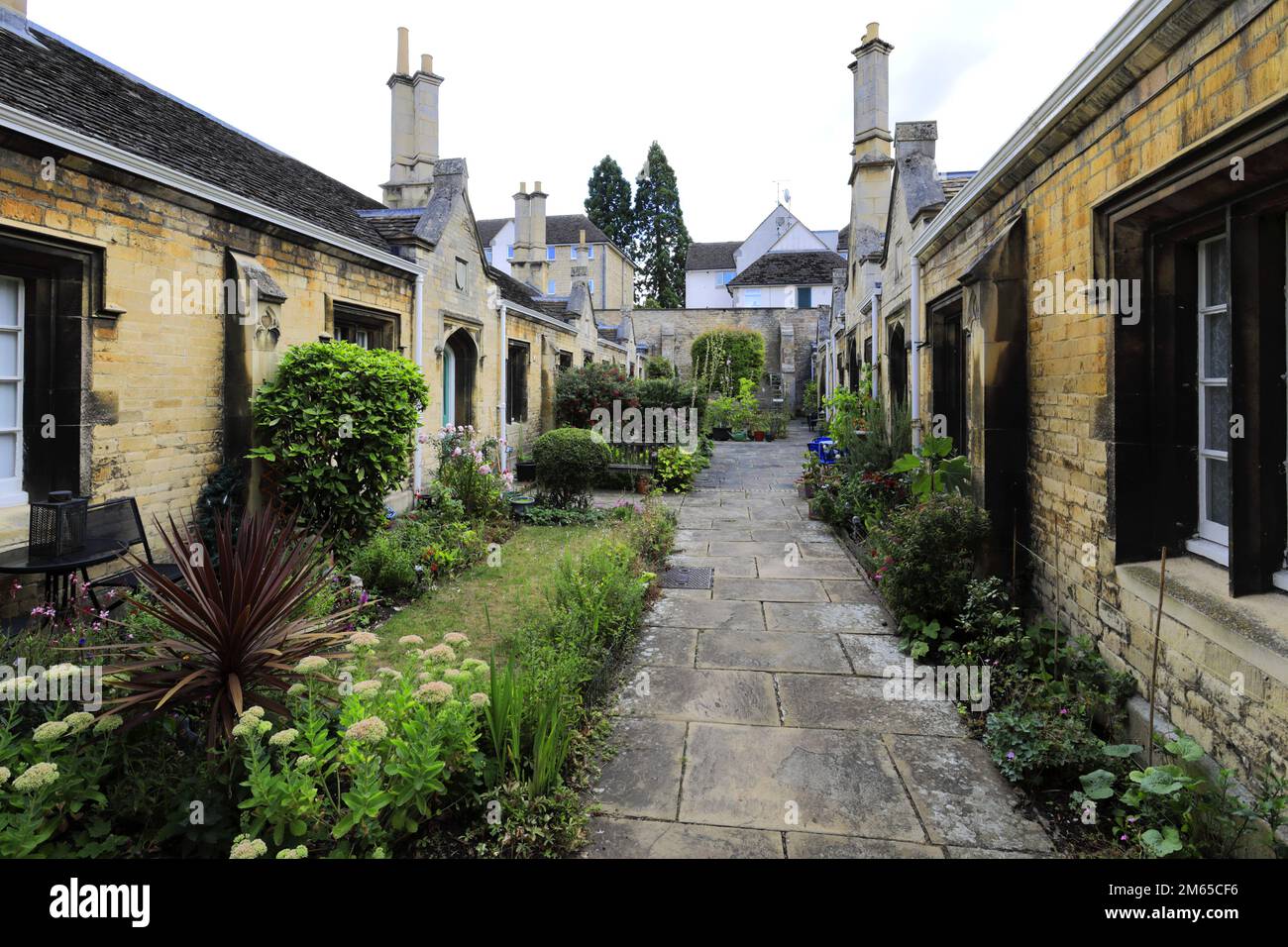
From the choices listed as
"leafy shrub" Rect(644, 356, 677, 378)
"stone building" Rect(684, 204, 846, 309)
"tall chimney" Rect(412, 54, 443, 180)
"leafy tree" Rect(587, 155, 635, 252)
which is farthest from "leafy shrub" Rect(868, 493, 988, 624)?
"leafy tree" Rect(587, 155, 635, 252)

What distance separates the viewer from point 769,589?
675cm

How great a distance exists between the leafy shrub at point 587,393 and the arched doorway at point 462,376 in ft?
9.91

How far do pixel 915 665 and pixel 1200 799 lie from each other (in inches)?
82.3

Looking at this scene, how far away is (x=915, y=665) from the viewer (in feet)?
15.7

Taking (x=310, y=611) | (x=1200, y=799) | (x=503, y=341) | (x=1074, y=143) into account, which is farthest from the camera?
(x=503, y=341)

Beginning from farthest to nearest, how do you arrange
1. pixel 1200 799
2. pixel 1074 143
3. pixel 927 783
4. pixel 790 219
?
pixel 790 219, pixel 1074 143, pixel 927 783, pixel 1200 799

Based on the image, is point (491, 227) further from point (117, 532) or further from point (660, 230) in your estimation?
point (117, 532)

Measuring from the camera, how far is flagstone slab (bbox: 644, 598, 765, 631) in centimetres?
579

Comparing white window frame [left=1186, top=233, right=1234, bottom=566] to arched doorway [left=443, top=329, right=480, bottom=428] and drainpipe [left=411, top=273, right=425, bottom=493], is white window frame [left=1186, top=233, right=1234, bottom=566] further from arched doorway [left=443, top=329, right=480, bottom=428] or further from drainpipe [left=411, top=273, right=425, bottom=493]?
arched doorway [left=443, top=329, right=480, bottom=428]

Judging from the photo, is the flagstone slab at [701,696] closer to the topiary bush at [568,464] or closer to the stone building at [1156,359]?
the stone building at [1156,359]

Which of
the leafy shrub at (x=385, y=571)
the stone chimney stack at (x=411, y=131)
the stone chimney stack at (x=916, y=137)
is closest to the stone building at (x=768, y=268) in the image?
the stone chimney stack at (x=411, y=131)

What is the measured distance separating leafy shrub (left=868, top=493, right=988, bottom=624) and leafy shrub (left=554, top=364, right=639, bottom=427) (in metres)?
10.1

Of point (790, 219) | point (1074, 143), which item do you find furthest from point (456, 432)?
point (790, 219)

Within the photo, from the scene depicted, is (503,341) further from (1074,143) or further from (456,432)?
(1074,143)
